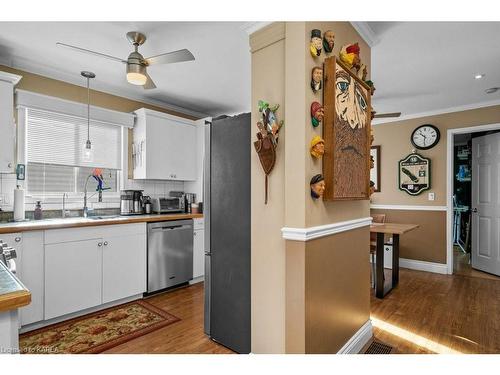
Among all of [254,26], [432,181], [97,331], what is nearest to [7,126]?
[97,331]

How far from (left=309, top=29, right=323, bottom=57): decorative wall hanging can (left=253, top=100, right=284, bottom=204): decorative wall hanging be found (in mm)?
354

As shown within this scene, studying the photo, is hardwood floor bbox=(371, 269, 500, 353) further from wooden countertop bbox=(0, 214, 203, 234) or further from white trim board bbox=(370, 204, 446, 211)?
wooden countertop bbox=(0, 214, 203, 234)

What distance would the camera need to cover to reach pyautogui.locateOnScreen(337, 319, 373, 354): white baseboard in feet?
6.58

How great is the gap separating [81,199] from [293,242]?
2.84m

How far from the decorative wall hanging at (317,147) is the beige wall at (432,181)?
3.58 metres

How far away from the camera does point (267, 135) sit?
172 centimetres

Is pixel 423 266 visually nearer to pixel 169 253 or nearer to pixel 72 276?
pixel 169 253

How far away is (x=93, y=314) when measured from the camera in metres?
2.83

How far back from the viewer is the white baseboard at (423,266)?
169 inches

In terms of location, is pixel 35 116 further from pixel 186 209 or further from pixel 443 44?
pixel 443 44

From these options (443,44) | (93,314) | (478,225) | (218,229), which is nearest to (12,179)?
(93,314)

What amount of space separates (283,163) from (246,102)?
8.74 ft

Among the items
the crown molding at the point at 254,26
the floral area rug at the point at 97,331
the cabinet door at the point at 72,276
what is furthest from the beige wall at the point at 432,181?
the cabinet door at the point at 72,276

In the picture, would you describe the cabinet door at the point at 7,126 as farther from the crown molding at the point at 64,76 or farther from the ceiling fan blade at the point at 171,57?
the ceiling fan blade at the point at 171,57
